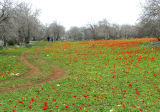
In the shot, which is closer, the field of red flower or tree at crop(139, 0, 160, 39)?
the field of red flower

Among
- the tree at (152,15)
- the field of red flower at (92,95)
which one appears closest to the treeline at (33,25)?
the tree at (152,15)

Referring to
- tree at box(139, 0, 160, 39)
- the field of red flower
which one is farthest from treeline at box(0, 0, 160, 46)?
the field of red flower

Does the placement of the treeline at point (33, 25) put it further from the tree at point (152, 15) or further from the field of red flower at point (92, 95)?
the field of red flower at point (92, 95)

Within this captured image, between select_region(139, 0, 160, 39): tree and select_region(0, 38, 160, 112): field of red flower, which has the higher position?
select_region(139, 0, 160, 39): tree

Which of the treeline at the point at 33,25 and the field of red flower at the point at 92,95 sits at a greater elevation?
the treeline at the point at 33,25

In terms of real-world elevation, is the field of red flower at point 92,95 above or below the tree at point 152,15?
below

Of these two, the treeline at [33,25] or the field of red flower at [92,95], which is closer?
the field of red flower at [92,95]

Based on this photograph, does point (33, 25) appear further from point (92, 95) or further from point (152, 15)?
point (92, 95)

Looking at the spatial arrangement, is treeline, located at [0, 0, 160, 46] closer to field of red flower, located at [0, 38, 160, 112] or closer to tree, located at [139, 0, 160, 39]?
tree, located at [139, 0, 160, 39]

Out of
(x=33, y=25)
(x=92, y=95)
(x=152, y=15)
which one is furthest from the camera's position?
(x=33, y=25)

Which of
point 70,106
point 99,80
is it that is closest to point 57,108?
point 70,106

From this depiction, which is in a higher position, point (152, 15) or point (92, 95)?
point (152, 15)

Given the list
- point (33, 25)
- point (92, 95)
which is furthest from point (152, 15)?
point (33, 25)

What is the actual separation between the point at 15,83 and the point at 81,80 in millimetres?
5386
